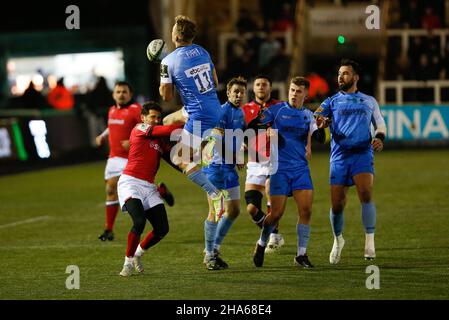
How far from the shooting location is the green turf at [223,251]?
10180 millimetres

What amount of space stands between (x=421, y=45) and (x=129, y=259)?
21.1m

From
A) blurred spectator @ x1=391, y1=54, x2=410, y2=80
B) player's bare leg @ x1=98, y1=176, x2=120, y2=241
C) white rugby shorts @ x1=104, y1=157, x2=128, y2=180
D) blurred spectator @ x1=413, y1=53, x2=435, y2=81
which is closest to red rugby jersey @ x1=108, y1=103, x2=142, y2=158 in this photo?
white rugby shorts @ x1=104, y1=157, x2=128, y2=180

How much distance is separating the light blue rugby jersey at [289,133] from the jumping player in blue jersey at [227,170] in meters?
0.46

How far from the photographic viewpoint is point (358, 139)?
11.9 metres

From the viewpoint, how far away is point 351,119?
11953mm

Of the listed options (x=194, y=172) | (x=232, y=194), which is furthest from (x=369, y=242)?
(x=194, y=172)

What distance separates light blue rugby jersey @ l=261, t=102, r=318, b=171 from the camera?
1156cm

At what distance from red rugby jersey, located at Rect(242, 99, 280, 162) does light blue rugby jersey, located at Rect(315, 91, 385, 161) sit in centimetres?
69

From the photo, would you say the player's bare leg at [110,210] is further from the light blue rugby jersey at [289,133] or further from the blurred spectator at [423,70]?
the blurred spectator at [423,70]

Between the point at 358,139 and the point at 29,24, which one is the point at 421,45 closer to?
the point at 29,24

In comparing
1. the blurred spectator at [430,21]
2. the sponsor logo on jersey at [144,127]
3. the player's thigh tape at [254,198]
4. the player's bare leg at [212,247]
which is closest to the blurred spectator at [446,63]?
the blurred spectator at [430,21]

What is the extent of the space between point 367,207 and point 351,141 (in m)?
0.78

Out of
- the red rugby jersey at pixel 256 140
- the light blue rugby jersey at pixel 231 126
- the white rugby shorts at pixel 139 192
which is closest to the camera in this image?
the white rugby shorts at pixel 139 192
